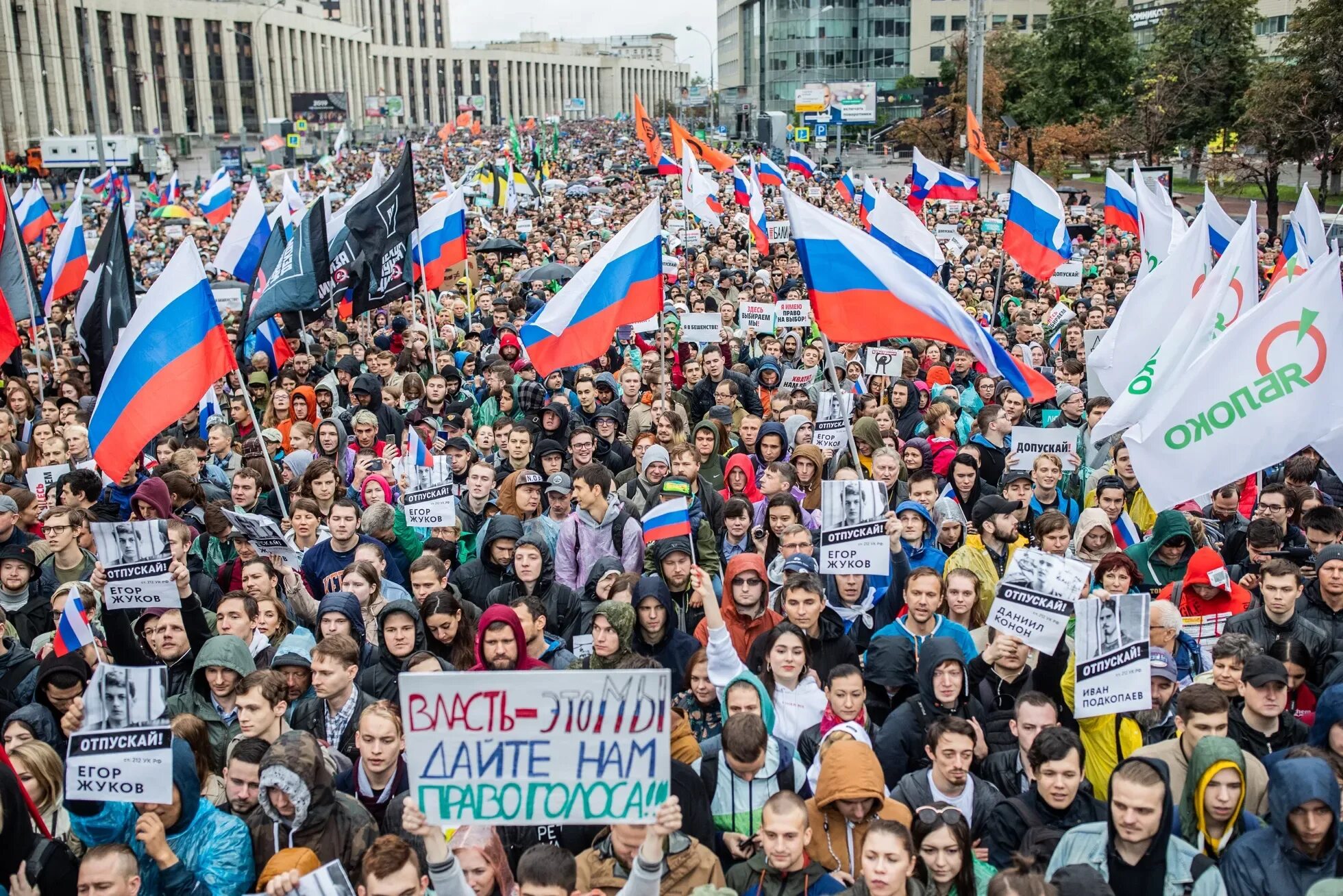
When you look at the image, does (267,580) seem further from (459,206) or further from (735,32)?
(735,32)

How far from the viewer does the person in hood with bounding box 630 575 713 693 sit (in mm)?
6387

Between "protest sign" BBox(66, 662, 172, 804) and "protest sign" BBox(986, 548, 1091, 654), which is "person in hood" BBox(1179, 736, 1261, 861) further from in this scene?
"protest sign" BBox(66, 662, 172, 804)

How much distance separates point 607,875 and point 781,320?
9710 millimetres

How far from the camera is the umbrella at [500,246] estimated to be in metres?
23.0

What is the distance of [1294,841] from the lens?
448 centimetres

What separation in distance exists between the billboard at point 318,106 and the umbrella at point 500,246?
3266 inches

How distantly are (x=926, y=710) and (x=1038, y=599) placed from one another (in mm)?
674

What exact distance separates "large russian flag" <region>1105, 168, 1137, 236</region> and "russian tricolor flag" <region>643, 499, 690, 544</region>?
37.4 feet

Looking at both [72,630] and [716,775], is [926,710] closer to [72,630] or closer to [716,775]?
[716,775]

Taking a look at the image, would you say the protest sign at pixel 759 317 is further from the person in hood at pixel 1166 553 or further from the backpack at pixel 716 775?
the backpack at pixel 716 775

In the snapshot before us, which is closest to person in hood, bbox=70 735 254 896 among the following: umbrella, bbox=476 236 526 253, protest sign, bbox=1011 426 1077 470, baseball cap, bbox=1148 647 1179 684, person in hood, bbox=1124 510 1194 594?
baseball cap, bbox=1148 647 1179 684

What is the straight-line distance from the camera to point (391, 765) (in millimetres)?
5180

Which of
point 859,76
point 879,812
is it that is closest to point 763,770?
point 879,812

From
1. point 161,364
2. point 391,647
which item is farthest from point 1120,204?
point 391,647
